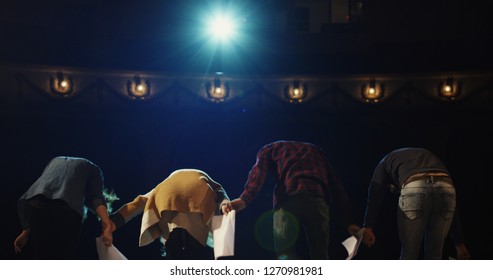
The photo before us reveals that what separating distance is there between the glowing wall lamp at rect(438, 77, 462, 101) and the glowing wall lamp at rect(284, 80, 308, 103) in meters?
2.49

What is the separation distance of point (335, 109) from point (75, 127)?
475 cm

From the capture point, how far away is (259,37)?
13.2 metres

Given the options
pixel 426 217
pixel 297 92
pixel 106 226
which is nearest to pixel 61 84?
pixel 297 92

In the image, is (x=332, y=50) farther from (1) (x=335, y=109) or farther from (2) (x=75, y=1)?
(2) (x=75, y=1)

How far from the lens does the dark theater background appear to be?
860 centimetres

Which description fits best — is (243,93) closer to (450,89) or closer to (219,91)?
(219,91)

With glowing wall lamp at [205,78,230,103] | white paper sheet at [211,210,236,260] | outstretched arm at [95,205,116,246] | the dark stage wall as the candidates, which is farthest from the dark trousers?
glowing wall lamp at [205,78,230,103]

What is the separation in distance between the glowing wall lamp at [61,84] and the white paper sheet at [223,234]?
20.6 ft

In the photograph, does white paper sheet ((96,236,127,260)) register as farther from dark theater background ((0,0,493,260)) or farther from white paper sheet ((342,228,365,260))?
white paper sheet ((342,228,365,260))

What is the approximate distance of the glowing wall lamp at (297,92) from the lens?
11422 millimetres

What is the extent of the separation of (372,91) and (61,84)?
18.4 feet

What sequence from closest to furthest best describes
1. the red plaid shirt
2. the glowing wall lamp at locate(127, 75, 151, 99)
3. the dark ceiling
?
1. the red plaid shirt
2. the glowing wall lamp at locate(127, 75, 151, 99)
3. the dark ceiling

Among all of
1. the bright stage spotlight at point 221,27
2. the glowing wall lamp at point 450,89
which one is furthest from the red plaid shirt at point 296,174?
the bright stage spotlight at point 221,27

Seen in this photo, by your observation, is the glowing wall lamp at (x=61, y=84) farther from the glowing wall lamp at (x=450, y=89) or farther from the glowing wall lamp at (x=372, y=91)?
the glowing wall lamp at (x=450, y=89)
